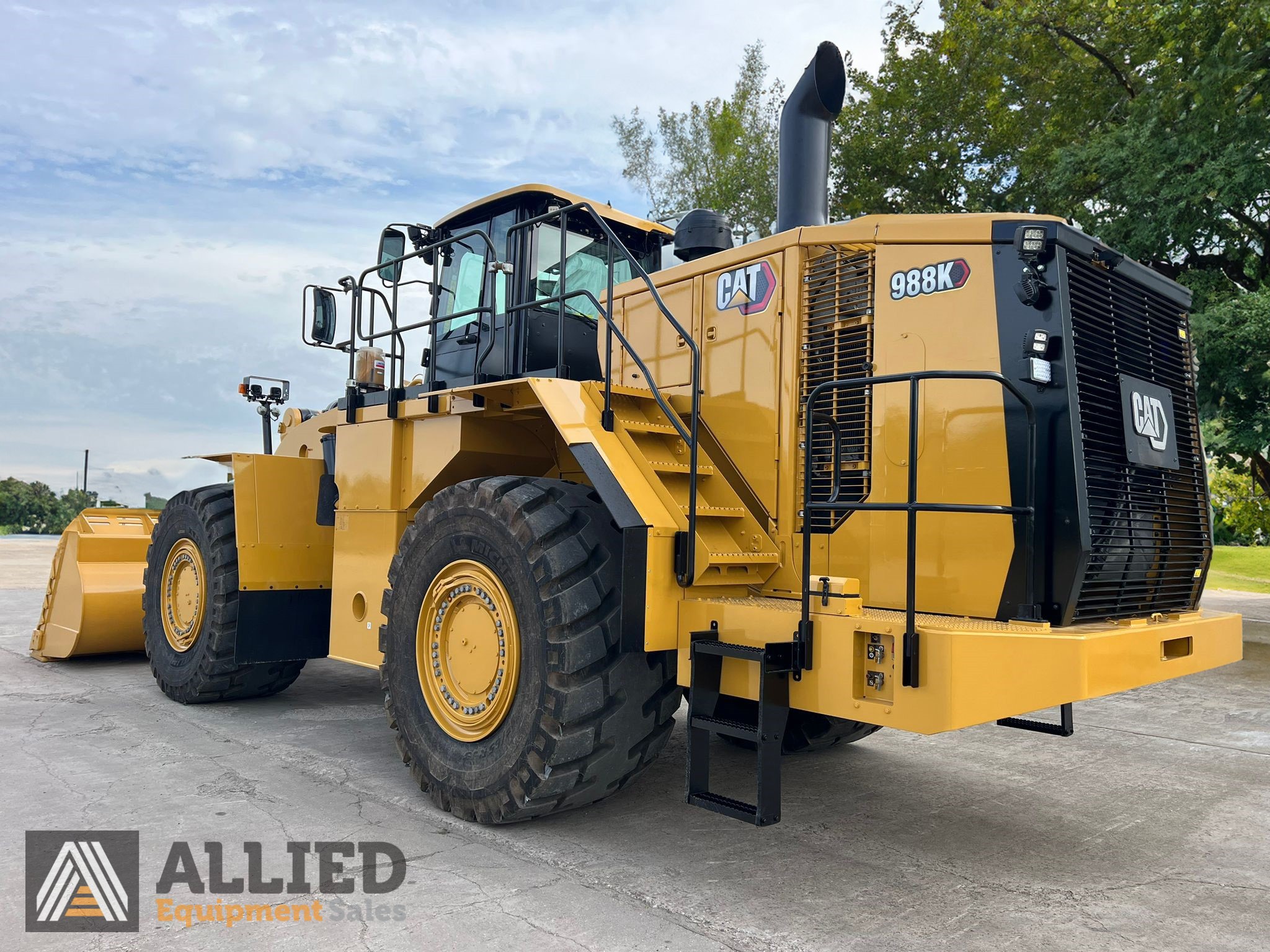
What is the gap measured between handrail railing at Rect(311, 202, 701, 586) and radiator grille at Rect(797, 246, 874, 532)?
1.77ft

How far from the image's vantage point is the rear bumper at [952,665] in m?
3.33

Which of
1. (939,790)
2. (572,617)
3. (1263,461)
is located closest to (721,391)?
(572,617)

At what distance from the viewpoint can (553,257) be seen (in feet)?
19.5

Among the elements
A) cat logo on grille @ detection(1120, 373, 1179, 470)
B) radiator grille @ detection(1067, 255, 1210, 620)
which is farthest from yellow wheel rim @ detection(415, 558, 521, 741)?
cat logo on grille @ detection(1120, 373, 1179, 470)

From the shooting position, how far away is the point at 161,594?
7312mm

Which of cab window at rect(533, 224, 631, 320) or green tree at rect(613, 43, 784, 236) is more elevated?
green tree at rect(613, 43, 784, 236)

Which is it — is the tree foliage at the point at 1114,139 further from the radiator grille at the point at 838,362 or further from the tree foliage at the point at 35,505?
the tree foliage at the point at 35,505

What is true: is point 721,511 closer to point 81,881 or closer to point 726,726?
point 726,726

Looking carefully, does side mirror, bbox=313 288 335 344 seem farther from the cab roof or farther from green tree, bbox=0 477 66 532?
green tree, bbox=0 477 66 532

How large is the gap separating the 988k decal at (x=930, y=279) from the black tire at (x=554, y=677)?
1632 mm

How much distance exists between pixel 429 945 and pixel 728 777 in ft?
8.37

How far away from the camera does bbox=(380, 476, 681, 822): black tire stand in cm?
400

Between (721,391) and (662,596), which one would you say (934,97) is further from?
(662,596)

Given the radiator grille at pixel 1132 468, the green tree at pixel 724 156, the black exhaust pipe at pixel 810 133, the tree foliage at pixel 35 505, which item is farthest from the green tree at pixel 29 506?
the radiator grille at pixel 1132 468
